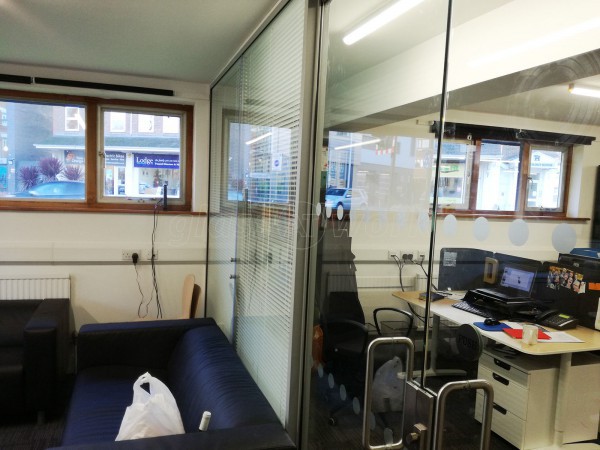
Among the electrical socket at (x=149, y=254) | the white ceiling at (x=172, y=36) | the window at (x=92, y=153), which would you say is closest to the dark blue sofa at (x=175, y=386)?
the electrical socket at (x=149, y=254)

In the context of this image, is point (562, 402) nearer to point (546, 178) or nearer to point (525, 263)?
point (525, 263)

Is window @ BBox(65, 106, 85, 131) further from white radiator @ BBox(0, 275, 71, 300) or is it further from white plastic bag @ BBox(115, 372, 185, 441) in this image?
white plastic bag @ BBox(115, 372, 185, 441)

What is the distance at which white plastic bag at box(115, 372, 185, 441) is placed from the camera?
74.9 inches

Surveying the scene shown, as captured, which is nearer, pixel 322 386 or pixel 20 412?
pixel 322 386

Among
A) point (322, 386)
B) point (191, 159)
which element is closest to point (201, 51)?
point (191, 159)

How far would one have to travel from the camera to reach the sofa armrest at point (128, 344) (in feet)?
10.1

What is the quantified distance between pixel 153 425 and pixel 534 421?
63.1 inches

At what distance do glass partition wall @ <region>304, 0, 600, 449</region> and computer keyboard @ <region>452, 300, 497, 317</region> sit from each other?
0.07 ft

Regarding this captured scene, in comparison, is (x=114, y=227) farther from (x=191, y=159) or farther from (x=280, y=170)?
(x=280, y=170)

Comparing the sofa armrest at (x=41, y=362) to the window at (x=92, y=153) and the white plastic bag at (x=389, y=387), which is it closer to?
the window at (x=92, y=153)

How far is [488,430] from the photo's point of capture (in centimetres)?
110

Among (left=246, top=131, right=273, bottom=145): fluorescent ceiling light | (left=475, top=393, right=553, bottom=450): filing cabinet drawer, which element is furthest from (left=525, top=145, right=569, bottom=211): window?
(left=246, top=131, right=273, bottom=145): fluorescent ceiling light

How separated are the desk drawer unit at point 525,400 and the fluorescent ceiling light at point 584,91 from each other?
96 centimetres

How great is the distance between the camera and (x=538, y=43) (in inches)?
75.1
